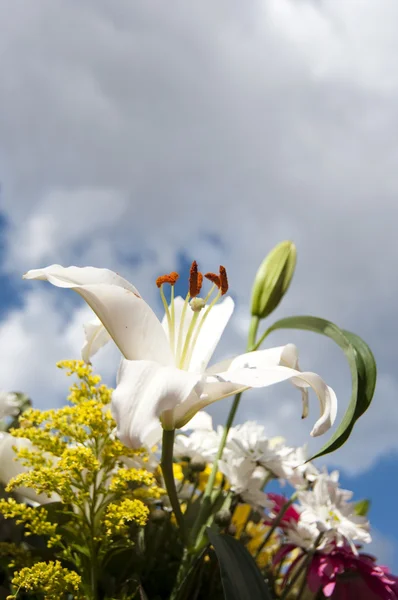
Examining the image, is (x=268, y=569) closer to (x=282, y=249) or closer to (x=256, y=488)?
(x=256, y=488)

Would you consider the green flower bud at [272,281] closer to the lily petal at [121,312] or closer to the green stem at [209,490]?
the green stem at [209,490]

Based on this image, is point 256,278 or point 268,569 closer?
point 256,278

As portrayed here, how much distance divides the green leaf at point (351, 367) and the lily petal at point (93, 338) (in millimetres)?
203

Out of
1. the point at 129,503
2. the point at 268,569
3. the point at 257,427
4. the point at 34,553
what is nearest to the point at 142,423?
the point at 129,503

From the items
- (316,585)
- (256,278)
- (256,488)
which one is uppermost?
(256,278)

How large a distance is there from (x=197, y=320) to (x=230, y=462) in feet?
0.87

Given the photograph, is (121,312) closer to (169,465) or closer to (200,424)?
(169,465)

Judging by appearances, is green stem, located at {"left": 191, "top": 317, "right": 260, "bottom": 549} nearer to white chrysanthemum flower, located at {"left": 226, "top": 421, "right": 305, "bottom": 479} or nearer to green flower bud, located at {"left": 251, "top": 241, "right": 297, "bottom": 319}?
green flower bud, located at {"left": 251, "top": 241, "right": 297, "bottom": 319}

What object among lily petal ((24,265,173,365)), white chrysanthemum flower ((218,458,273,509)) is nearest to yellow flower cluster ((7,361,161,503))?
lily petal ((24,265,173,365))

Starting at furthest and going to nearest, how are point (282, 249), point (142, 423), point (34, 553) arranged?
point (282, 249) → point (34, 553) → point (142, 423)

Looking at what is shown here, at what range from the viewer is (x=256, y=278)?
0.82m

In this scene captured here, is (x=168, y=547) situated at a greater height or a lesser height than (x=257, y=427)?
lesser

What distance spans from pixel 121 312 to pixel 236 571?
250 mm

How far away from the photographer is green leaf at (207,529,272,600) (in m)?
0.55
